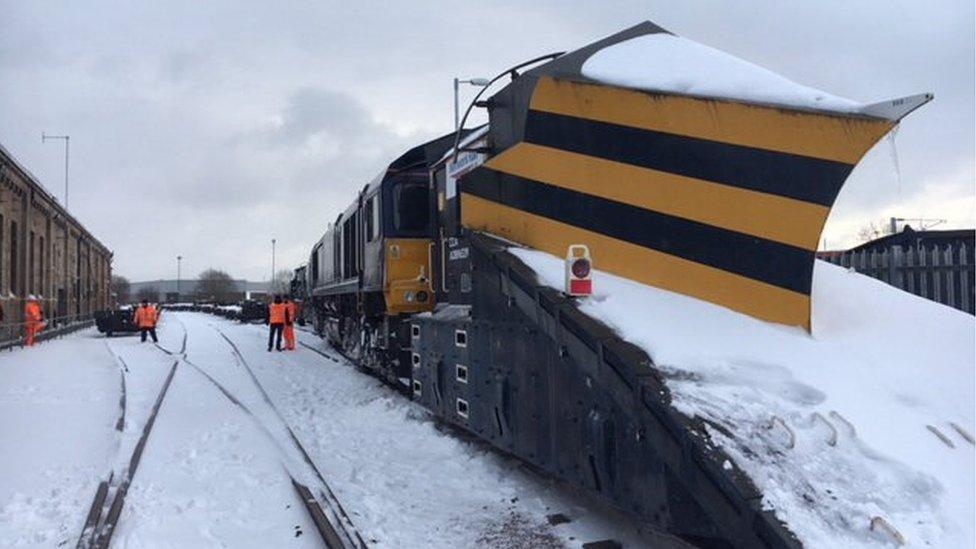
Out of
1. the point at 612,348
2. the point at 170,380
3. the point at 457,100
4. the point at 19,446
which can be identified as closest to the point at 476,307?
A: the point at 612,348

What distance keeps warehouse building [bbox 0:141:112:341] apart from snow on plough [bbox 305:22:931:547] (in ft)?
67.5

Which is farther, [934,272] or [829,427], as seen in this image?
[934,272]

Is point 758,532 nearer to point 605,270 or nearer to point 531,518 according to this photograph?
point 605,270

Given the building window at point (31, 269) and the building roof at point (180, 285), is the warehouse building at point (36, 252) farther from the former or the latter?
the building roof at point (180, 285)

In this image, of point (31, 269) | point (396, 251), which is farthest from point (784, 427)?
point (31, 269)

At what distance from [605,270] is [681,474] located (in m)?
1.62

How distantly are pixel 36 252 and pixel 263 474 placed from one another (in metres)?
31.1

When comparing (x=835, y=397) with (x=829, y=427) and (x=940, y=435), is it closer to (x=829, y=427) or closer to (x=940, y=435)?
(x=829, y=427)

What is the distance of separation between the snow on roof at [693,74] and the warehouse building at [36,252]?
2142 cm

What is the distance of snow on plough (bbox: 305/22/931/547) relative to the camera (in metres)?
3.24

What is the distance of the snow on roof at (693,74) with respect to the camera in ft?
12.4

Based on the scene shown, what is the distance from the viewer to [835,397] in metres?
3.23

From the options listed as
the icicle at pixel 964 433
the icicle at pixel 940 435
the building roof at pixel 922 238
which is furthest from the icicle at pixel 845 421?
the building roof at pixel 922 238

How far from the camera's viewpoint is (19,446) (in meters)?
7.17
